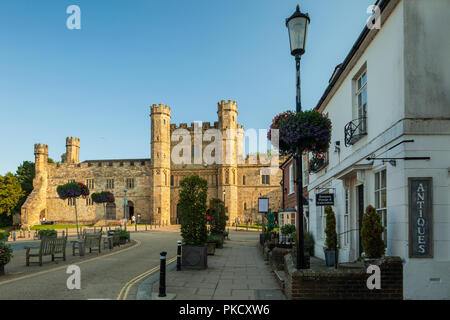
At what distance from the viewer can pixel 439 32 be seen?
703 cm

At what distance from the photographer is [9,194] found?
59.2 m

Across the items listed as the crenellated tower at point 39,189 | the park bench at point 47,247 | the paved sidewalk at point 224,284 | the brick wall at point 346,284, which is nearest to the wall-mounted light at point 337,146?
the paved sidewalk at point 224,284

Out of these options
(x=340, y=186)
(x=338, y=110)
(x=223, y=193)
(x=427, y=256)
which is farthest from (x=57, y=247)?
(x=223, y=193)

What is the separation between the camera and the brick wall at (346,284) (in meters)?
6.62

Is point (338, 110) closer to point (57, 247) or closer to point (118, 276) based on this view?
point (118, 276)

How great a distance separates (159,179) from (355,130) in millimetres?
47835

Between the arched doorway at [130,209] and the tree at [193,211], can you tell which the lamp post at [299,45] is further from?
the arched doorway at [130,209]

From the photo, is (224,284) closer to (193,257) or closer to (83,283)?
(193,257)

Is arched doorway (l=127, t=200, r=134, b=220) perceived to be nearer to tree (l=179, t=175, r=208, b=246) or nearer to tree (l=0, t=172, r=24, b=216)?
tree (l=0, t=172, r=24, b=216)

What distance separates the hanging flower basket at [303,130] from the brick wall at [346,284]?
2395 millimetres

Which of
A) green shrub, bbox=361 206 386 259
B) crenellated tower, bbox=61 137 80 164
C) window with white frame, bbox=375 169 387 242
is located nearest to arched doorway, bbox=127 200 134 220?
crenellated tower, bbox=61 137 80 164

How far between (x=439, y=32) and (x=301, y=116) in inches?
119

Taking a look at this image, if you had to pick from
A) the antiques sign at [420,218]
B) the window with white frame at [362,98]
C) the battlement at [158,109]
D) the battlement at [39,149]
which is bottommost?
the antiques sign at [420,218]

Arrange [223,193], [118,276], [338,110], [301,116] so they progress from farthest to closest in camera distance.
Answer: [223,193] → [338,110] → [118,276] → [301,116]
